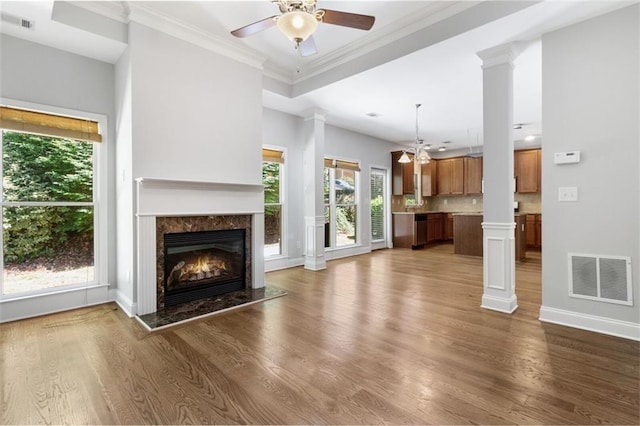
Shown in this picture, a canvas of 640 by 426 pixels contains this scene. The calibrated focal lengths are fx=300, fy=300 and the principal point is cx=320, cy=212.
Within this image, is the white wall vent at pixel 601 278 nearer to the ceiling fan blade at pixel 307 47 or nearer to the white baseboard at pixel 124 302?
the ceiling fan blade at pixel 307 47

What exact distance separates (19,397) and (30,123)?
8.84ft

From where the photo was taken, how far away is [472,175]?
871 cm

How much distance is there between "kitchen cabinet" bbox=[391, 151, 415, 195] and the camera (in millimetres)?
8223

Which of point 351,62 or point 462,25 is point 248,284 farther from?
point 462,25

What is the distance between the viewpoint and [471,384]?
1891mm

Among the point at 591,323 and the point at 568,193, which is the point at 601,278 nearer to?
the point at 591,323

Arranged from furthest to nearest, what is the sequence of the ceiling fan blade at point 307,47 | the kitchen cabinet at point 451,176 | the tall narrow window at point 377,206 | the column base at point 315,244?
the kitchen cabinet at point 451,176 < the tall narrow window at point 377,206 < the column base at point 315,244 < the ceiling fan blade at point 307,47

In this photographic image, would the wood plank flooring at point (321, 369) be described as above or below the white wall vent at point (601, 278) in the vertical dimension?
below

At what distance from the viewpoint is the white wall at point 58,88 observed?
300 centimetres

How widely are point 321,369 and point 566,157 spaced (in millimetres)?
2889

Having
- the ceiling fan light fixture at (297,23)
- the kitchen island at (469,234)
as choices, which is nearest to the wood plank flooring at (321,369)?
the ceiling fan light fixture at (297,23)

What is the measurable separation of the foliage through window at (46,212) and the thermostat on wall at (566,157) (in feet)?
16.4

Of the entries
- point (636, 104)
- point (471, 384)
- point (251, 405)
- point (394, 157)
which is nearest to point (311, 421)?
point (251, 405)

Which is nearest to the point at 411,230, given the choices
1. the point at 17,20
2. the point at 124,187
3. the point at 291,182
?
the point at 291,182
